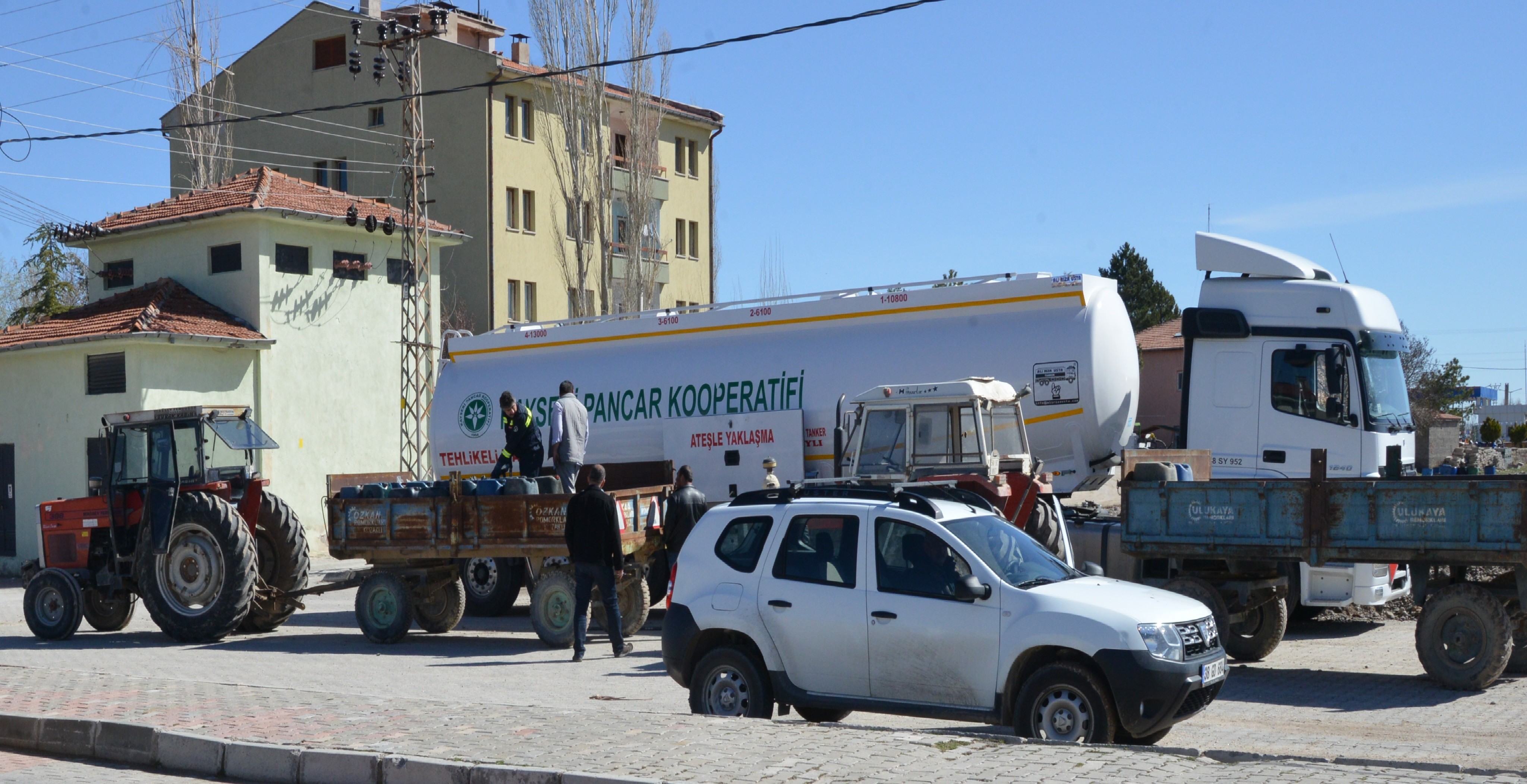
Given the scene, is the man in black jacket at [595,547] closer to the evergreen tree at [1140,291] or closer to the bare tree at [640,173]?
the bare tree at [640,173]

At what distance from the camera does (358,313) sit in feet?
99.1

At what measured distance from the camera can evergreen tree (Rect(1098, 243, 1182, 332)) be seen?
65.2 m

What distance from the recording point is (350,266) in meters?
30.0

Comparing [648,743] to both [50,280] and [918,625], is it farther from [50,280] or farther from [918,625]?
[50,280]

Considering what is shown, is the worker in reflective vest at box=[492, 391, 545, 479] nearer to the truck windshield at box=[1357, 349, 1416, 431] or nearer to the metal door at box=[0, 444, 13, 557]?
the truck windshield at box=[1357, 349, 1416, 431]

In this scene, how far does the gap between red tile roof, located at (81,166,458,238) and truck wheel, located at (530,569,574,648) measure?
16.5 meters

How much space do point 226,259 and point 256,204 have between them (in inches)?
64.5

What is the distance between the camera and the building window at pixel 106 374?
25547 mm

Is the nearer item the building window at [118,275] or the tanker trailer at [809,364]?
the tanker trailer at [809,364]

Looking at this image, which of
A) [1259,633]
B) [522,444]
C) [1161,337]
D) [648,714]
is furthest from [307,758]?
[1161,337]

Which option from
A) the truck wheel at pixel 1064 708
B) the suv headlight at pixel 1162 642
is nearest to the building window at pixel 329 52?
the truck wheel at pixel 1064 708

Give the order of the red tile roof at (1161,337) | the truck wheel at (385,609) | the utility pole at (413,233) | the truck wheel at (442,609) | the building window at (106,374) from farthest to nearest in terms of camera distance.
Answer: the red tile roof at (1161,337)
the utility pole at (413,233)
the building window at (106,374)
the truck wheel at (442,609)
the truck wheel at (385,609)

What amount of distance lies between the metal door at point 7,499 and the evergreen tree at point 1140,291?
164ft

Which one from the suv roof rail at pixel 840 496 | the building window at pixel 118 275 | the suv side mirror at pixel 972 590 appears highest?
the building window at pixel 118 275
